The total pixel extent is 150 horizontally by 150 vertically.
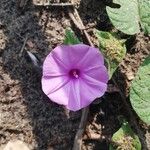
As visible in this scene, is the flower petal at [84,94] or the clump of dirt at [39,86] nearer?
A: the flower petal at [84,94]

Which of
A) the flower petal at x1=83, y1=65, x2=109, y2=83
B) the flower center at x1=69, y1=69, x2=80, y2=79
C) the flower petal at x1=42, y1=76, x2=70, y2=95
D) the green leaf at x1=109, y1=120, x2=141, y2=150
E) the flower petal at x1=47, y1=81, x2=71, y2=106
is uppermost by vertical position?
the flower petal at x1=83, y1=65, x2=109, y2=83

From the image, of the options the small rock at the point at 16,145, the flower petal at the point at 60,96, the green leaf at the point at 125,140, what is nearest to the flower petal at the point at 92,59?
the flower petal at the point at 60,96

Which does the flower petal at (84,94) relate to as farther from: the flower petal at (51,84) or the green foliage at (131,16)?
the green foliage at (131,16)

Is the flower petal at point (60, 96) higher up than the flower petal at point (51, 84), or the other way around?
the flower petal at point (51, 84)

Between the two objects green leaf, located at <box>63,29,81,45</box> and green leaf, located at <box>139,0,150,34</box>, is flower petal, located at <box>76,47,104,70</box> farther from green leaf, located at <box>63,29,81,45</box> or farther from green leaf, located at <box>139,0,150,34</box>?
green leaf, located at <box>139,0,150,34</box>

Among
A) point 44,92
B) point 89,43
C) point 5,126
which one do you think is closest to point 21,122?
point 5,126

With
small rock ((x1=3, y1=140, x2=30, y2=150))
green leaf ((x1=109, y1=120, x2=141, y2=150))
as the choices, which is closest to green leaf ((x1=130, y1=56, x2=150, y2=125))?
green leaf ((x1=109, y1=120, x2=141, y2=150))

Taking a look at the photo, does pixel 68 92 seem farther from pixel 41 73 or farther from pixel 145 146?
pixel 145 146
